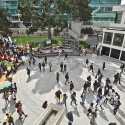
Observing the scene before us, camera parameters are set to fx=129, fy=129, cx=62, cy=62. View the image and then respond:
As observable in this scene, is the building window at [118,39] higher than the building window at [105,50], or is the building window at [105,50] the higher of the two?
the building window at [118,39]

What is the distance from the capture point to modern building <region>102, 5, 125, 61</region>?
22.9 metres

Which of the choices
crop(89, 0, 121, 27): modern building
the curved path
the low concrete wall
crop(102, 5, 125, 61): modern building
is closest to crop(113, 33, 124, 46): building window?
crop(102, 5, 125, 61): modern building

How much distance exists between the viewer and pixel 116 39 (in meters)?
23.6

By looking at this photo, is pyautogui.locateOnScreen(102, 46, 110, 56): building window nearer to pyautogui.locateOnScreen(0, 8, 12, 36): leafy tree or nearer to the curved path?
the curved path

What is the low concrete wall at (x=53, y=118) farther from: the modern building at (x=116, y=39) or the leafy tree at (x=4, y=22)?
the leafy tree at (x=4, y=22)

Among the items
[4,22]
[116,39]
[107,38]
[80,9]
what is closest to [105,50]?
[107,38]

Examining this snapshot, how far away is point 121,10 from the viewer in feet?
78.5

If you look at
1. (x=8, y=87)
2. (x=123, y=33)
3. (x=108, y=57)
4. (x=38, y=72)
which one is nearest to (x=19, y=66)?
(x=38, y=72)

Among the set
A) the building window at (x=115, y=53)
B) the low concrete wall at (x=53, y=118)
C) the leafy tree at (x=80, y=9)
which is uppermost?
the leafy tree at (x=80, y=9)

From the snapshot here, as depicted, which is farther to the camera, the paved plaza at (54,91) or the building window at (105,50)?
the building window at (105,50)

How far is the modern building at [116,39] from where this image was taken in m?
22.9

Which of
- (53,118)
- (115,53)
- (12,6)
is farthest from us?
(12,6)

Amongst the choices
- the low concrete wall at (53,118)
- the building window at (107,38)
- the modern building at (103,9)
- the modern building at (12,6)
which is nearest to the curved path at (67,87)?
the building window at (107,38)

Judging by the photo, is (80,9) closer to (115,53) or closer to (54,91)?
(115,53)
